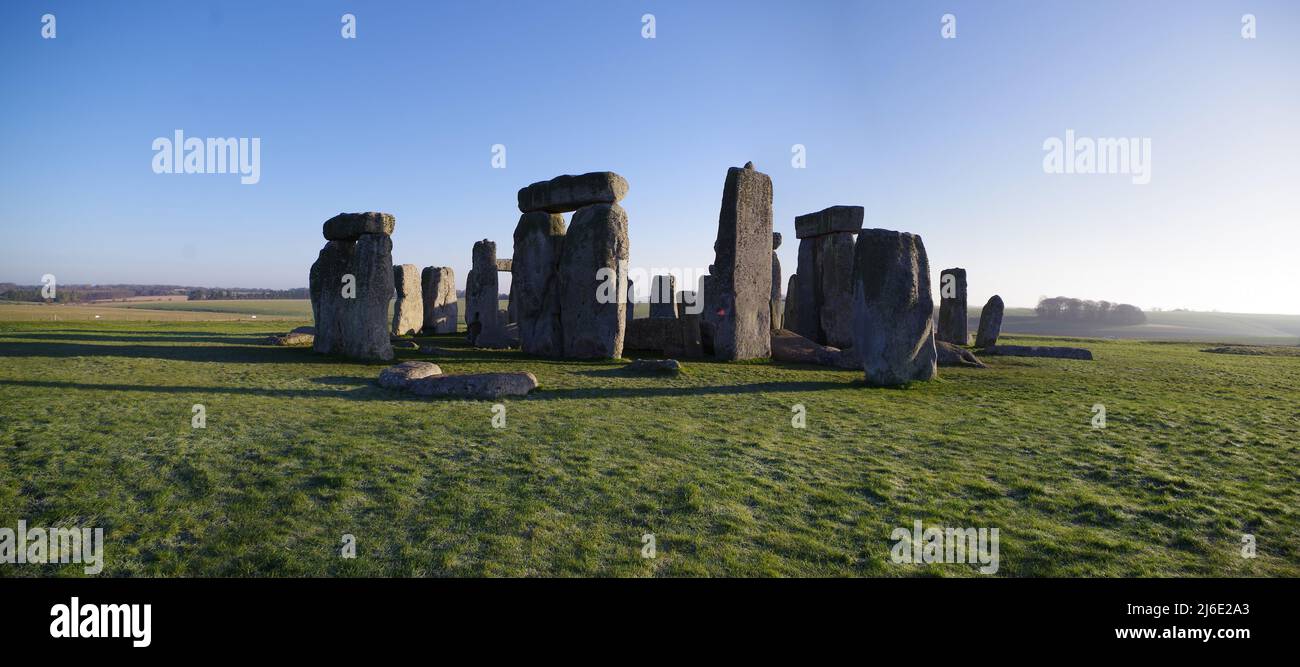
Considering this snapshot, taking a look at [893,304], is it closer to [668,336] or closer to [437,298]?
[668,336]

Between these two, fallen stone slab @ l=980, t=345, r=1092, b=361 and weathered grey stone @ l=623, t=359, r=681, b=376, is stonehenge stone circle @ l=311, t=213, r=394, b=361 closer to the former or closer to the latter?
weathered grey stone @ l=623, t=359, r=681, b=376

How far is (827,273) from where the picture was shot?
19094 mm

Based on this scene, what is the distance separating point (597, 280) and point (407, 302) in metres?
13.1

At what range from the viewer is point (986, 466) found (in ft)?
17.9

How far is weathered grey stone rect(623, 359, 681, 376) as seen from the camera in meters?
10.9

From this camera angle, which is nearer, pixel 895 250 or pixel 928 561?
pixel 928 561

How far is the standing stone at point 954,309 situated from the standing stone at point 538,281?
47.3ft

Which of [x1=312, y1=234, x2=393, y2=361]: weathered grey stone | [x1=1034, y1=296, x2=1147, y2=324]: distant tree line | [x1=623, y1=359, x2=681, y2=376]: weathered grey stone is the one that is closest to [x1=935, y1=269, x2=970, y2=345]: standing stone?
[x1=623, y1=359, x2=681, y2=376]: weathered grey stone

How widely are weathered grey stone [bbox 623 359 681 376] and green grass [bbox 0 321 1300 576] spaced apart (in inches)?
64.6

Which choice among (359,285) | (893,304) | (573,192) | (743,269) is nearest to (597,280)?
(573,192)

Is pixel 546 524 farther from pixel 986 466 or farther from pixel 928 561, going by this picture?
pixel 986 466

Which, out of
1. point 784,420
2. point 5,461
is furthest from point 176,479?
point 784,420

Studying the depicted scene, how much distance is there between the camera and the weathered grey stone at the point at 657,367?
10883 millimetres
